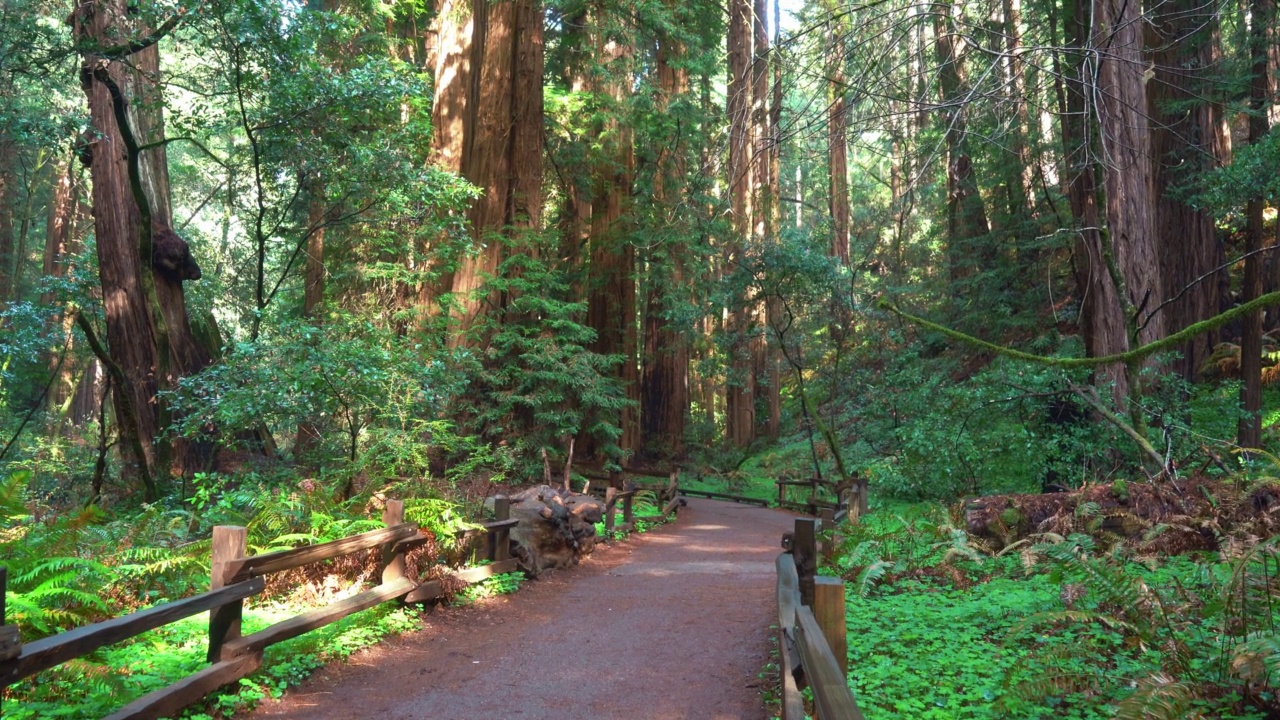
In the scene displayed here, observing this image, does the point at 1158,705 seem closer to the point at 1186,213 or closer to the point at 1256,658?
the point at 1256,658

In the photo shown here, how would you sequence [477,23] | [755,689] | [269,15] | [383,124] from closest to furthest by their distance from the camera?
[755,689], [269,15], [383,124], [477,23]

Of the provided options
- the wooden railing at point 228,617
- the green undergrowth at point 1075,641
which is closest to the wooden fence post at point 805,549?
the green undergrowth at point 1075,641

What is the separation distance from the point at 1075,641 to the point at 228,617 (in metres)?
5.82

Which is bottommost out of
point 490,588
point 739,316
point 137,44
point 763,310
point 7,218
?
point 490,588

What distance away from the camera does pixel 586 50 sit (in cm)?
2033

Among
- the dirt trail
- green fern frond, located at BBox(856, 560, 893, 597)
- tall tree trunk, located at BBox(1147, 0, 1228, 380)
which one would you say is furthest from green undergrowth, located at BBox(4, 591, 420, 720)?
tall tree trunk, located at BBox(1147, 0, 1228, 380)

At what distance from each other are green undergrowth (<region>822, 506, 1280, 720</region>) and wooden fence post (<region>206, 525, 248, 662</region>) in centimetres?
410

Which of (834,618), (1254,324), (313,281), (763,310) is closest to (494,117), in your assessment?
(313,281)

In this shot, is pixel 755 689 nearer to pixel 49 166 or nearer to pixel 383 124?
pixel 383 124

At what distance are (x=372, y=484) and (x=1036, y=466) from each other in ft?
32.9

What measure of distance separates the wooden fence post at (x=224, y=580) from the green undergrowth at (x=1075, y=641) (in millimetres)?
4098

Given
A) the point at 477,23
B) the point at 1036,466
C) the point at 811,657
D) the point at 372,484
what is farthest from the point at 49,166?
the point at 811,657

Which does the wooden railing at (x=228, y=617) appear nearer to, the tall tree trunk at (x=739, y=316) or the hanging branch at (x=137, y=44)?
the hanging branch at (x=137, y=44)

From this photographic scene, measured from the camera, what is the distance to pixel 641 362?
27.3 metres
